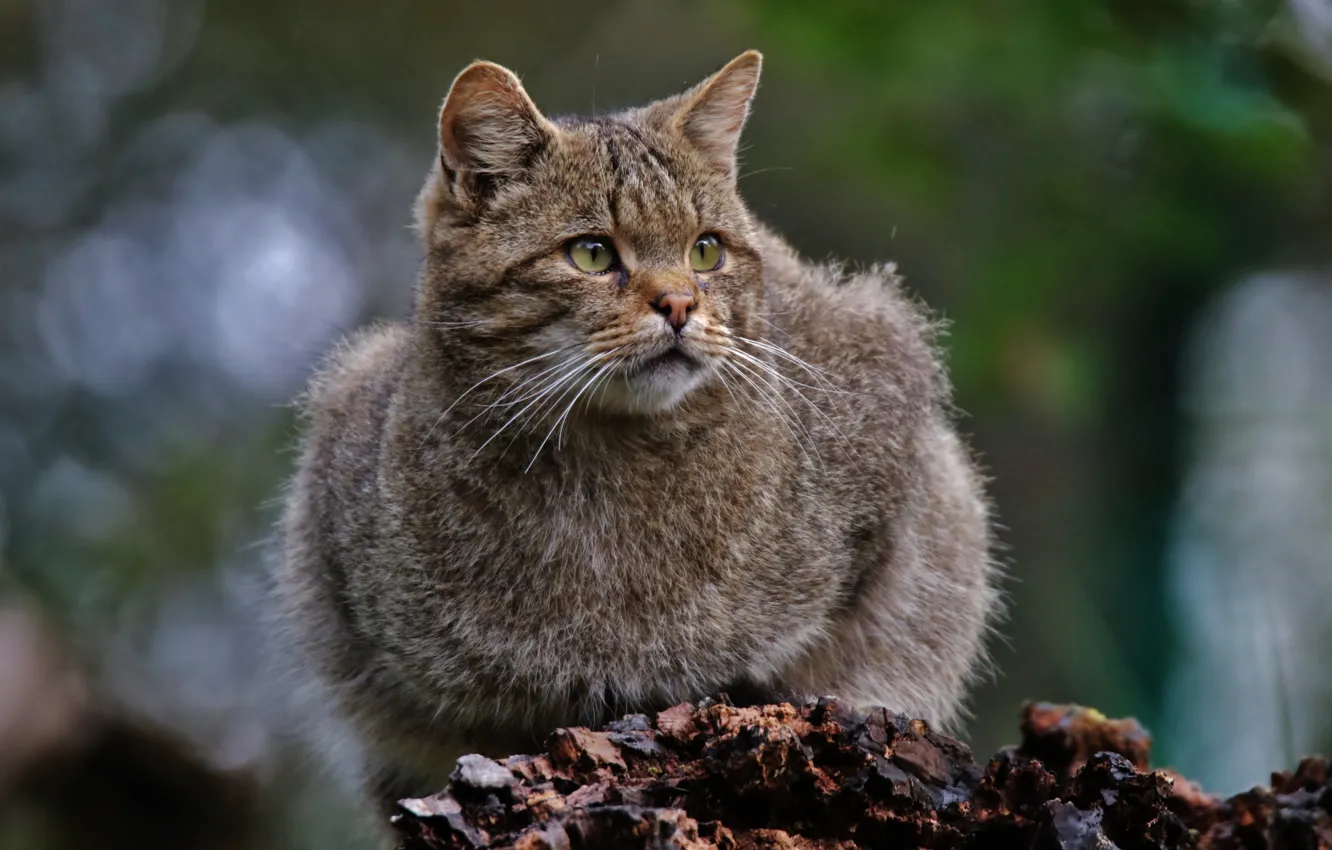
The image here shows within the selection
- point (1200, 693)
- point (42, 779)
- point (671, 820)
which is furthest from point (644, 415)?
point (42, 779)

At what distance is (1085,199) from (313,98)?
476 cm

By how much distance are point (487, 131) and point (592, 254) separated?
1.62 ft

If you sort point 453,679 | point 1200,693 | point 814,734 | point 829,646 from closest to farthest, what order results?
1. point 814,734
2. point 453,679
3. point 829,646
4. point 1200,693

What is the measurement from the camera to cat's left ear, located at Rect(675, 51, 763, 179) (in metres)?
3.95

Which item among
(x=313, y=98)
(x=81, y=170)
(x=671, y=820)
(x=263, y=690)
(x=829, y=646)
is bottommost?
(x=671, y=820)

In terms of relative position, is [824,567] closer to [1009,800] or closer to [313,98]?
[1009,800]

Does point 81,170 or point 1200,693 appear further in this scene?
point 81,170

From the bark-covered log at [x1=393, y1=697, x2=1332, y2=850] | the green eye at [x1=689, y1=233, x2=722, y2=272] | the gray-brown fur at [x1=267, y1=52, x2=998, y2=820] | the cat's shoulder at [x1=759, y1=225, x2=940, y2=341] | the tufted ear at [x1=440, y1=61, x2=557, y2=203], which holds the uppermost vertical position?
the cat's shoulder at [x1=759, y1=225, x2=940, y2=341]

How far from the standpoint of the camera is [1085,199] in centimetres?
646

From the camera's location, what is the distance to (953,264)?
23.8 feet

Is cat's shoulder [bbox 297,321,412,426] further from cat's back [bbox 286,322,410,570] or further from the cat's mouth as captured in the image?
the cat's mouth

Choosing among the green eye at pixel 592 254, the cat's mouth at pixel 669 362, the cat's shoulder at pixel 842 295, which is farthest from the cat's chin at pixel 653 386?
the cat's shoulder at pixel 842 295

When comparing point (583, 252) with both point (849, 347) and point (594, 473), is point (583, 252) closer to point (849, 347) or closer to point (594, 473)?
point (594, 473)

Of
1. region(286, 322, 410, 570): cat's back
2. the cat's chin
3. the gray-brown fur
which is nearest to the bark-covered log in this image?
the gray-brown fur
